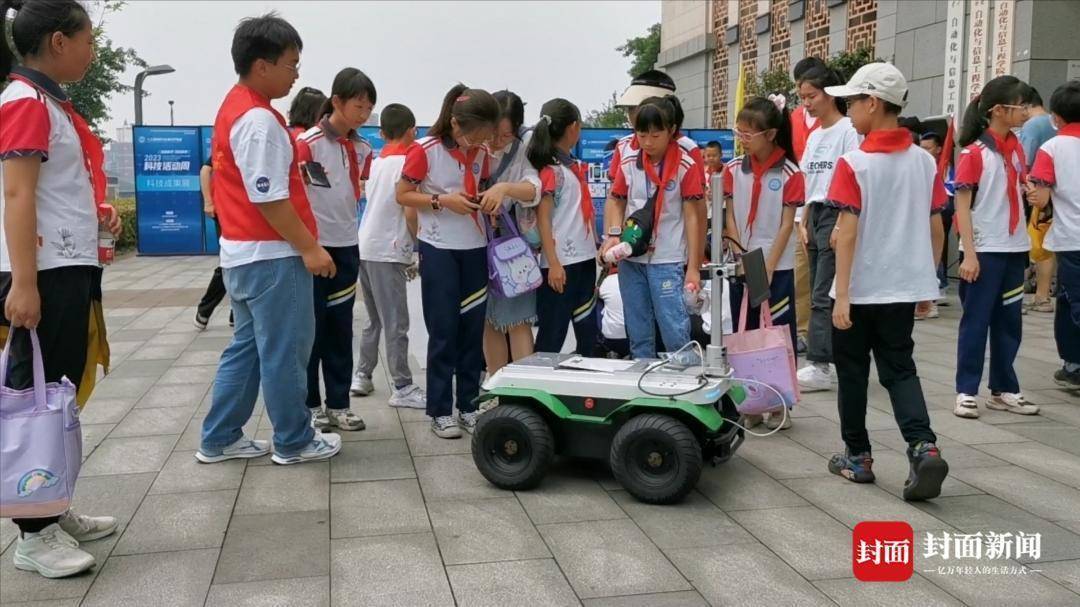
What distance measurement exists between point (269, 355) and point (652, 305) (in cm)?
194

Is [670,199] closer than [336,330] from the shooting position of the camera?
Yes

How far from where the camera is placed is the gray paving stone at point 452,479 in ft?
13.1

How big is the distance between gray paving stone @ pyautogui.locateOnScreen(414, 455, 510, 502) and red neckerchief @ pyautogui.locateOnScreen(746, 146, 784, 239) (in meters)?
2.03

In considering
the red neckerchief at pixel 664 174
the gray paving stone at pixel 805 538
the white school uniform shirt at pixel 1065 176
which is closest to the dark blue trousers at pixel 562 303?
the red neckerchief at pixel 664 174

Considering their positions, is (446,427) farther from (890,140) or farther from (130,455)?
(890,140)

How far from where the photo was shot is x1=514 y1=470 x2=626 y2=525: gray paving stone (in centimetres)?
371

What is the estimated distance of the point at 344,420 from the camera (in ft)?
16.7

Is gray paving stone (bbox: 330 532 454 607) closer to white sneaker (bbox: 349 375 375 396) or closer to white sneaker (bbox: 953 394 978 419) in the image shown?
white sneaker (bbox: 349 375 375 396)

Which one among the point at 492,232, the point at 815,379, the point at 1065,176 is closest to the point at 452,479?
the point at 492,232

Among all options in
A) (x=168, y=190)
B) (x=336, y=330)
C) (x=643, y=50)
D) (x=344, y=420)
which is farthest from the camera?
(x=643, y=50)

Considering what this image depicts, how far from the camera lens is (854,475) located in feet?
13.5

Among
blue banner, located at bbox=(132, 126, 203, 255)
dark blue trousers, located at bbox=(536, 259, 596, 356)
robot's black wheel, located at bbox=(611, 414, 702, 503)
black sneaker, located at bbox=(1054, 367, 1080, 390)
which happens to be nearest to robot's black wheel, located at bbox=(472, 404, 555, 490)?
robot's black wheel, located at bbox=(611, 414, 702, 503)

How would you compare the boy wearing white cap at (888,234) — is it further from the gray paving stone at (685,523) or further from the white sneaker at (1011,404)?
the white sneaker at (1011,404)

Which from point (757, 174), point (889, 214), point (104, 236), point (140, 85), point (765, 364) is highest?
point (140, 85)
